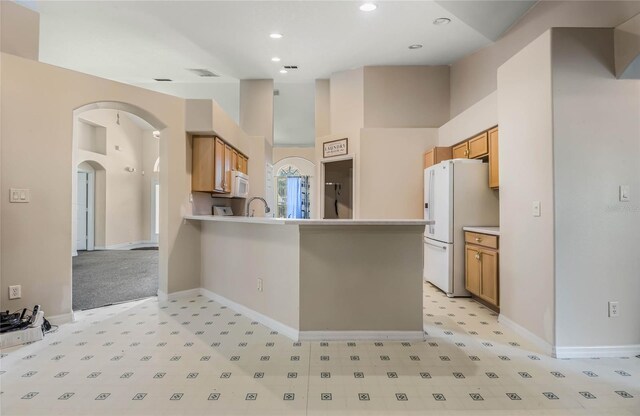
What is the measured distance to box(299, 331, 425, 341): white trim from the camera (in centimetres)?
261

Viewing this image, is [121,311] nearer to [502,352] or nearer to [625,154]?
[502,352]

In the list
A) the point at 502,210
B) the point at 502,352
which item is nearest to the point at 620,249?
the point at 502,210

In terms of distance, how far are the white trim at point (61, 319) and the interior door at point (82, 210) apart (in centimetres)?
607

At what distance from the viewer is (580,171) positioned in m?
2.35

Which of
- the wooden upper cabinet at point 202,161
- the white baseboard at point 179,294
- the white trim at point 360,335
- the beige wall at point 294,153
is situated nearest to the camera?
the white trim at point 360,335

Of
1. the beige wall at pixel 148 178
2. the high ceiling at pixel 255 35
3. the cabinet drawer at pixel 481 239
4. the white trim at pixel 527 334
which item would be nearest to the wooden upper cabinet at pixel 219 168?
the high ceiling at pixel 255 35

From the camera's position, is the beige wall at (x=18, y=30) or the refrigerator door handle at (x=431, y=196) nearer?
the beige wall at (x=18, y=30)

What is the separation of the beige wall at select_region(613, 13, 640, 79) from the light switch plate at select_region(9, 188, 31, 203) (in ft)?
16.0

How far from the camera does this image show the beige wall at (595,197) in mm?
2344

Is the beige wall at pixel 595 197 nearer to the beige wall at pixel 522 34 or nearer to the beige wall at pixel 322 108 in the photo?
the beige wall at pixel 522 34

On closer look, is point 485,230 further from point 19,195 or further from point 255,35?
point 19,195

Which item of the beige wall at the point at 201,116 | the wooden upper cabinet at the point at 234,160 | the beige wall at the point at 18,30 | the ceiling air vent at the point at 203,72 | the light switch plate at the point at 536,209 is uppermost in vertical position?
the ceiling air vent at the point at 203,72

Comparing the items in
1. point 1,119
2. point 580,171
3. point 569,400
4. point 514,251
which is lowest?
point 569,400

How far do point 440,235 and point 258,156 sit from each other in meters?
3.68
